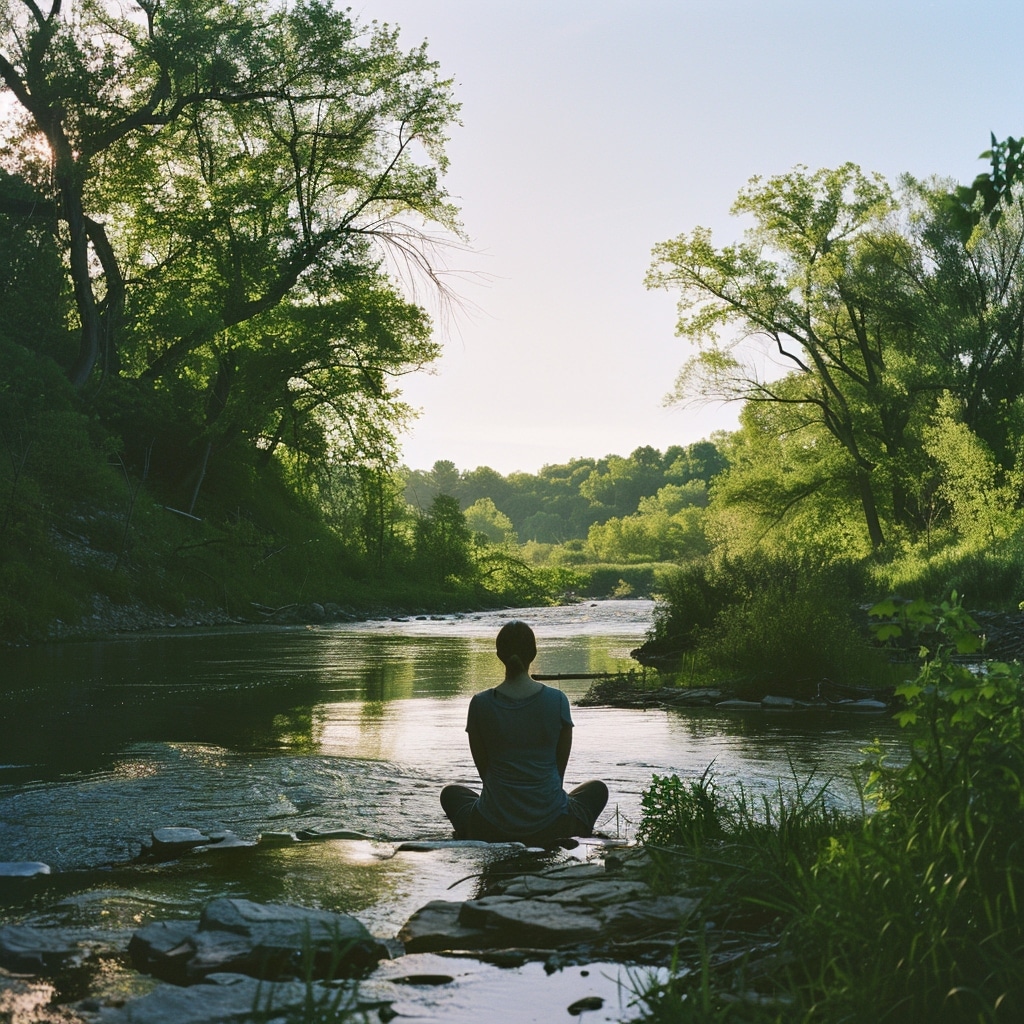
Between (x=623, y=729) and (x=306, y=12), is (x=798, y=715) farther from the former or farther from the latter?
(x=306, y=12)

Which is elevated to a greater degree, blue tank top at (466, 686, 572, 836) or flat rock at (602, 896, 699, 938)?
blue tank top at (466, 686, 572, 836)

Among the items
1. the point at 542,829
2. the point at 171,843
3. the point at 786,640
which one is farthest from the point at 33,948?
the point at 786,640

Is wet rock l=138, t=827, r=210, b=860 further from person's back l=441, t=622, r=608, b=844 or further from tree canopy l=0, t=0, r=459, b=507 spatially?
tree canopy l=0, t=0, r=459, b=507

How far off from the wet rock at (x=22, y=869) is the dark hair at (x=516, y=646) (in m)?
2.72

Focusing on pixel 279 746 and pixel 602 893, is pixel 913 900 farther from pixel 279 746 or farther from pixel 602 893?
pixel 279 746

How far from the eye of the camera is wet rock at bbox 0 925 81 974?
434cm

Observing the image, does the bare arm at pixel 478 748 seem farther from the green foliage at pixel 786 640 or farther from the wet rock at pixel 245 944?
the green foliage at pixel 786 640

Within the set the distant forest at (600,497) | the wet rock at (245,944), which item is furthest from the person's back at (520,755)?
the distant forest at (600,497)

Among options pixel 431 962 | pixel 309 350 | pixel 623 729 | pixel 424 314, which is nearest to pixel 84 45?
pixel 309 350

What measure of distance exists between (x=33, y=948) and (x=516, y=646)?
10.5ft

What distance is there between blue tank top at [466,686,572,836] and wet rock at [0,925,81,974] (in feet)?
9.27

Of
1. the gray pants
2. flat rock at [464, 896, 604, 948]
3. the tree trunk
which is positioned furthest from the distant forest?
flat rock at [464, 896, 604, 948]

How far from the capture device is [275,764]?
34.0 feet

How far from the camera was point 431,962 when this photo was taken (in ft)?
15.4
